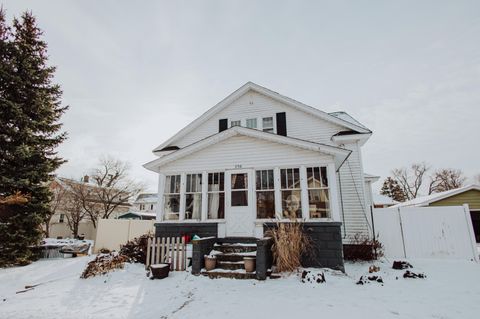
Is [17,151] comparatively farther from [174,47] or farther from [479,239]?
[479,239]

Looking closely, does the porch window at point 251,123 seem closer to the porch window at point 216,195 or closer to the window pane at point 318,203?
the porch window at point 216,195

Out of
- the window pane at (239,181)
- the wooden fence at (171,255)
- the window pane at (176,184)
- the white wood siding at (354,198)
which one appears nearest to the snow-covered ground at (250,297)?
the wooden fence at (171,255)

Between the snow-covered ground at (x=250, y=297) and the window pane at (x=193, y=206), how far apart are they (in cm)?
256

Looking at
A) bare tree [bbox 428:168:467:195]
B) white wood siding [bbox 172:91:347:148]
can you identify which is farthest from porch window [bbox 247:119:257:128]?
bare tree [bbox 428:168:467:195]

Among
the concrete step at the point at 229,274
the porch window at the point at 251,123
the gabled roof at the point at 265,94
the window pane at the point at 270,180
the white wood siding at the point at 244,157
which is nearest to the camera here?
the concrete step at the point at 229,274

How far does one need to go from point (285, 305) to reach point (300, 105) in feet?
30.1

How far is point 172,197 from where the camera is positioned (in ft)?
32.2

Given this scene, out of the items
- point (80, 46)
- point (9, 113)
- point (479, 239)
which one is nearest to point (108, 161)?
point (9, 113)

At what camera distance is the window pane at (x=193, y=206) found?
9.48m

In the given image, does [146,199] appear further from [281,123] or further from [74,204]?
[281,123]

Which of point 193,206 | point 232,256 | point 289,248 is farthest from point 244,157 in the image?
point 289,248

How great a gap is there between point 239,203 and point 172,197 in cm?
283

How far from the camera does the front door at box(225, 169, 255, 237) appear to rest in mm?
8727

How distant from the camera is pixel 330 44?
356 inches
